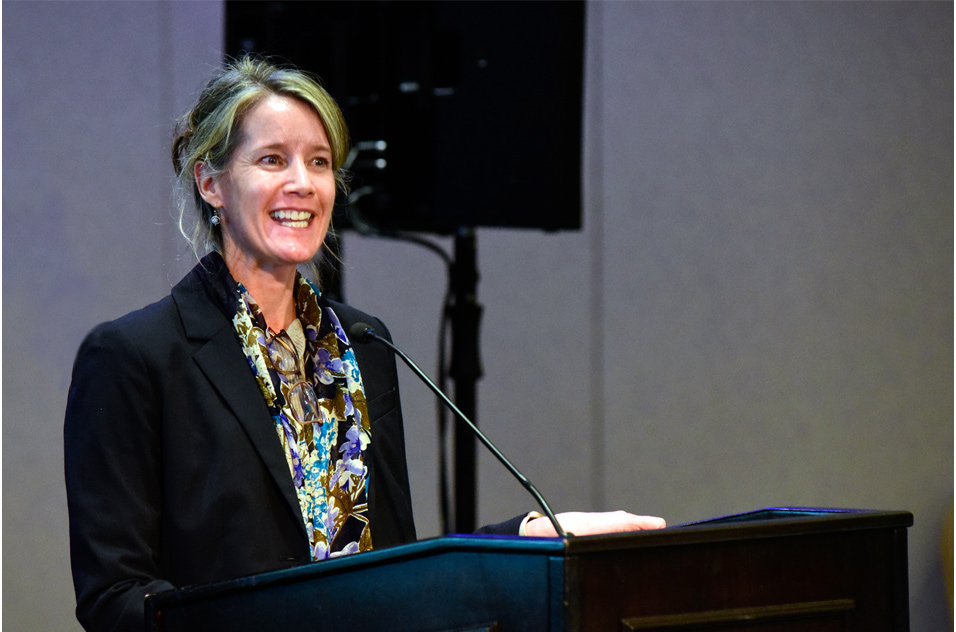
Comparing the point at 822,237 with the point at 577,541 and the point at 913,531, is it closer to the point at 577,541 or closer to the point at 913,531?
the point at 913,531

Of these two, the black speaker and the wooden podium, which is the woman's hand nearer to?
the wooden podium

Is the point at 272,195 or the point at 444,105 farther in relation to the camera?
the point at 444,105

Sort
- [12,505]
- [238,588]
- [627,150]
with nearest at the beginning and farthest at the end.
Result: 1. [238,588]
2. [12,505]
3. [627,150]

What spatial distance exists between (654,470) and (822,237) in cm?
87

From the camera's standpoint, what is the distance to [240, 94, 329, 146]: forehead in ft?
4.88

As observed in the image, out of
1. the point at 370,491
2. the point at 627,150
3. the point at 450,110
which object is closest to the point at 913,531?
the point at 627,150

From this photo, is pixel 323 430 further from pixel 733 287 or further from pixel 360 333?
Result: pixel 733 287

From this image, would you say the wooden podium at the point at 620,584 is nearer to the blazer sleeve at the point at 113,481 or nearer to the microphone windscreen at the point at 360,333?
the blazer sleeve at the point at 113,481

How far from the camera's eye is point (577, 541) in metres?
0.85

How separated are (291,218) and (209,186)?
0.46ft

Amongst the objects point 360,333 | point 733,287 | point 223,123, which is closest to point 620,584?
point 360,333

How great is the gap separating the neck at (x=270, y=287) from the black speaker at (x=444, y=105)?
117 cm

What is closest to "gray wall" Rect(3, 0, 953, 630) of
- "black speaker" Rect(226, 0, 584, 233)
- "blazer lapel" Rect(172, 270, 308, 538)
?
"black speaker" Rect(226, 0, 584, 233)

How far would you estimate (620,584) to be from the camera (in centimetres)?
88
